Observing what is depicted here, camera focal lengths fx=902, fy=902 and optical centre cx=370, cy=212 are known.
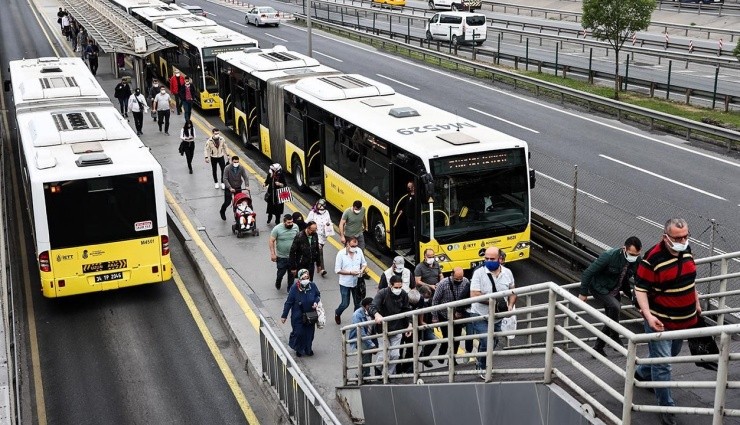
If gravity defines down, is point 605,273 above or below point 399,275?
above

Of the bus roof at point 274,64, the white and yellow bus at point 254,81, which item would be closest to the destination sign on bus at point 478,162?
the white and yellow bus at point 254,81

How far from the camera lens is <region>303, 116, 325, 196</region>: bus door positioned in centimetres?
2145

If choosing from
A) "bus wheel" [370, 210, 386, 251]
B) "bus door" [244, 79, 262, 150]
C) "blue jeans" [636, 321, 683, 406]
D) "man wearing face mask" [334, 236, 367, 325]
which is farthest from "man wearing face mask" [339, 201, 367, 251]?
"bus door" [244, 79, 262, 150]

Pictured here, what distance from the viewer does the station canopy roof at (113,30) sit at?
96.1ft

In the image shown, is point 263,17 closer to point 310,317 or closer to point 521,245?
point 521,245

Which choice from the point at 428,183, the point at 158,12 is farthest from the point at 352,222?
the point at 158,12

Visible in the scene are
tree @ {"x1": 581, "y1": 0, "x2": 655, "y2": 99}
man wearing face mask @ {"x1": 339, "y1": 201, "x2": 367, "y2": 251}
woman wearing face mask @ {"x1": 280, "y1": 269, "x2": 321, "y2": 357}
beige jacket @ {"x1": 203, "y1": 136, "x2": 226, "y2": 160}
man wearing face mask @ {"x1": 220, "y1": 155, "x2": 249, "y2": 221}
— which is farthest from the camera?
tree @ {"x1": 581, "y1": 0, "x2": 655, "y2": 99}

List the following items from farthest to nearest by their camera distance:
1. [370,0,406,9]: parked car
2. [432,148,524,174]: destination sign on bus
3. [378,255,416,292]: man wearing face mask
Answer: [370,0,406,9]: parked car, [432,148,524,174]: destination sign on bus, [378,255,416,292]: man wearing face mask

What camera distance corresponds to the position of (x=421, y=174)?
15.9 metres

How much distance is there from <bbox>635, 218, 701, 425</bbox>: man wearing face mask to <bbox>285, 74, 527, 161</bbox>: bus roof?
8681mm

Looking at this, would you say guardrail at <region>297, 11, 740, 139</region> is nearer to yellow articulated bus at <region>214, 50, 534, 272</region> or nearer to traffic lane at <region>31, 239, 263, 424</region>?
yellow articulated bus at <region>214, 50, 534, 272</region>

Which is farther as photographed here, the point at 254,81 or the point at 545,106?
the point at 545,106

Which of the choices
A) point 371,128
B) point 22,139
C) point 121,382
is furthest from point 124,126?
point 121,382

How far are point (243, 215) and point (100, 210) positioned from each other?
429 cm
